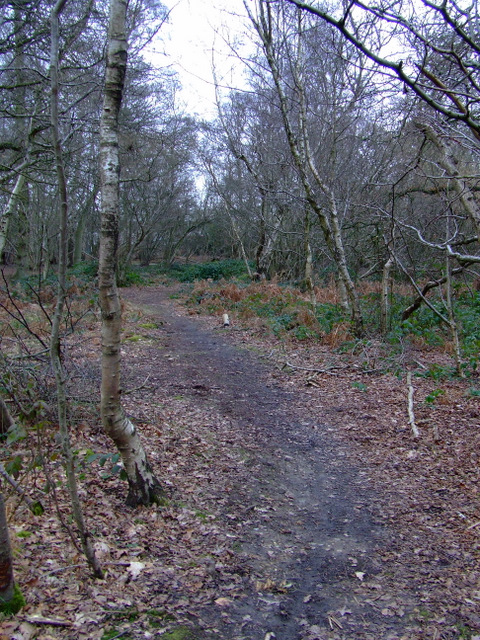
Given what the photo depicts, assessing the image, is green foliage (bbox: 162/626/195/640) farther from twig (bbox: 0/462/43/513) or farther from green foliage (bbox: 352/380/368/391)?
green foliage (bbox: 352/380/368/391)

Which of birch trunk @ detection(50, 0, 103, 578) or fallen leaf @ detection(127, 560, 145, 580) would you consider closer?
birch trunk @ detection(50, 0, 103, 578)

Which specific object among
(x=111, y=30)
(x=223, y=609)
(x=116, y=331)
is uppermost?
(x=111, y=30)

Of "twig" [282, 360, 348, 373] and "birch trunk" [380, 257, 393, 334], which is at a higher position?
"birch trunk" [380, 257, 393, 334]

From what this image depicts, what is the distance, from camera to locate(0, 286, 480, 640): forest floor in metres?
2.85

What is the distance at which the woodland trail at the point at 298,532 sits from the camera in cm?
292

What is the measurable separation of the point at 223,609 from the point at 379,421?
3.73 m

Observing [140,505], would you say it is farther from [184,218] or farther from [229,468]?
[184,218]

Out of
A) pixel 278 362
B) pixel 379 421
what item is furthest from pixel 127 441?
pixel 278 362

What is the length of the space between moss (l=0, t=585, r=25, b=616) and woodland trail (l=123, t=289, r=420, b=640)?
1.06 meters

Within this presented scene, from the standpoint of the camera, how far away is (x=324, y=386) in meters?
7.76

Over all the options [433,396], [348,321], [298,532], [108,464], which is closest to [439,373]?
[433,396]

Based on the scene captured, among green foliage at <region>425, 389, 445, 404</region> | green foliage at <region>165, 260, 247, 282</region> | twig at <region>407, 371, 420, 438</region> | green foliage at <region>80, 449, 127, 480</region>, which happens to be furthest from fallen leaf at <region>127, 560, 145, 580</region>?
green foliage at <region>165, 260, 247, 282</region>

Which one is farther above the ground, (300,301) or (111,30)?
(111,30)

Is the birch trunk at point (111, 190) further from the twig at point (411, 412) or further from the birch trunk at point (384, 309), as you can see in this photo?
the birch trunk at point (384, 309)
